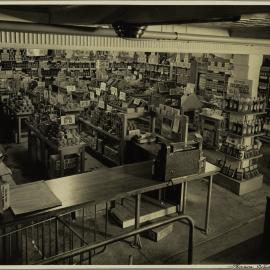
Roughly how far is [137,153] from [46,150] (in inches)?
75.4

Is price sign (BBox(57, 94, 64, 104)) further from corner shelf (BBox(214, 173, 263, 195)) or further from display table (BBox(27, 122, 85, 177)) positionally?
corner shelf (BBox(214, 173, 263, 195))

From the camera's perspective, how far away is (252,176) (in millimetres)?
6352

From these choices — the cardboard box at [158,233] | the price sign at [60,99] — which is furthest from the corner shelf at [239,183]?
the price sign at [60,99]

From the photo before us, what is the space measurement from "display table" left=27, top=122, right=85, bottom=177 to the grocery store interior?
1.0 inches

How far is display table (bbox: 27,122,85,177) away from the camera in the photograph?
6.25 m

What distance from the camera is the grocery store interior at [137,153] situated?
323 centimetres

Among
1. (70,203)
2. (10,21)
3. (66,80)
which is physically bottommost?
(70,203)

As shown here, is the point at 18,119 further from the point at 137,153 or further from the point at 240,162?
the point at 240,162

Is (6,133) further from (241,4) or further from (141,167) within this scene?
(241,4)

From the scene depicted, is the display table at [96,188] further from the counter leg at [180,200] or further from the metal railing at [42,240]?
the counter leg at [180,200]

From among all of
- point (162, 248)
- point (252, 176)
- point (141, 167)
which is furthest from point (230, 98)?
point (162, 248)

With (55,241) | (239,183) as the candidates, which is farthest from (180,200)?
(55,241)

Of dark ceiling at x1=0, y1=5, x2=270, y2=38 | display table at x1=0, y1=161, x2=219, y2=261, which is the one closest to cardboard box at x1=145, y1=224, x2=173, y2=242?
display table at x1=0, y1=161, x2=219, y2=261

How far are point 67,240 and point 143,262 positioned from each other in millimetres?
1009
